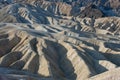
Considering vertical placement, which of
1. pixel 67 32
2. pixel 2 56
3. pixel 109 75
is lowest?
pixel 67 32

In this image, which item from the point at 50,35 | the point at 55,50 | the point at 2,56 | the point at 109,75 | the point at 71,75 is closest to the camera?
the point at 109,75

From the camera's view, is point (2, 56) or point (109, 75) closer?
point (109, 75)

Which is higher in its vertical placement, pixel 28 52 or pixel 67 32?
pixel 28 52

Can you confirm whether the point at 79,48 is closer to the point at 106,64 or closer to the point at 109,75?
the point at 106,64

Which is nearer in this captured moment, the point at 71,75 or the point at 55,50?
the point at 71,75

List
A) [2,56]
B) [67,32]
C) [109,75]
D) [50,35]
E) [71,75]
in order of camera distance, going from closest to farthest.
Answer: [109,75] → [71,75] → [2,56] → [50,35] → [67,32]

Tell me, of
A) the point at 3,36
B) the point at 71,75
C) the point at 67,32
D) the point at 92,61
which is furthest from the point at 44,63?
the point at 67,32

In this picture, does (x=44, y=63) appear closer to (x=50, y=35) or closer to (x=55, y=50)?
(x=55, y=50)

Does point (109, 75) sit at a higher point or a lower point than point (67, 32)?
higher

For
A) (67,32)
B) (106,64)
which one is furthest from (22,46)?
(67,32)
